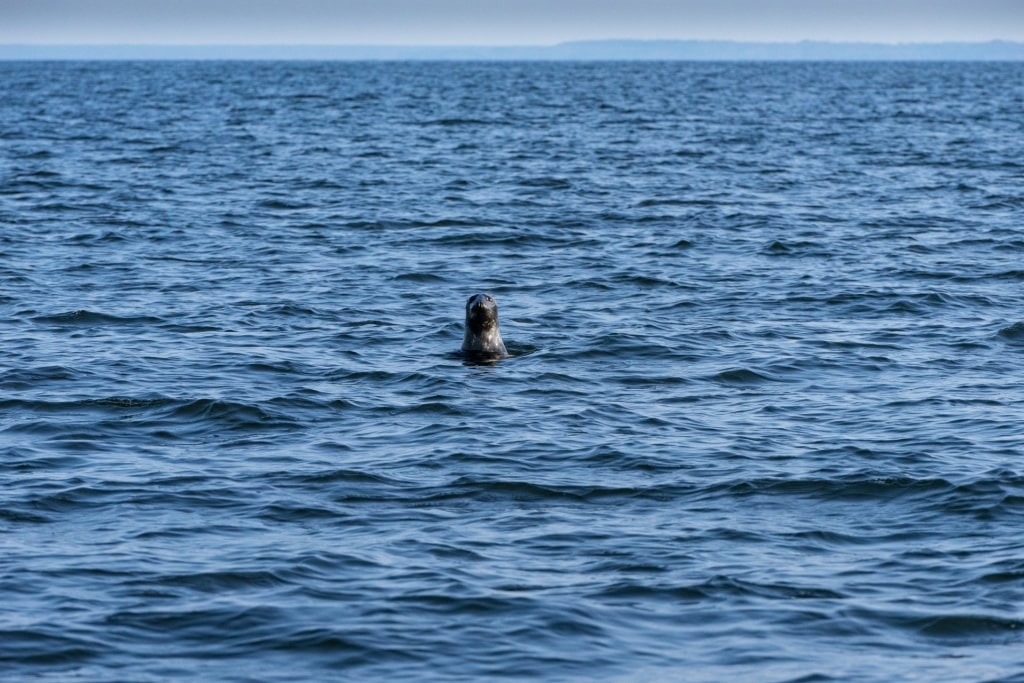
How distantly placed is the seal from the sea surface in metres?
0.32

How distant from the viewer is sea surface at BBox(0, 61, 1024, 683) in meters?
10.9

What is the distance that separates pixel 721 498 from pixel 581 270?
566 inches

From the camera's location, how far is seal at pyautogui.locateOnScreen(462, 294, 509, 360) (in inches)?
796

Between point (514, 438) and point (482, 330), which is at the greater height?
point (482, 330)

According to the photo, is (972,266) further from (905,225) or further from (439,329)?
(439,329)

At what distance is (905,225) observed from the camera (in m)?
34.4

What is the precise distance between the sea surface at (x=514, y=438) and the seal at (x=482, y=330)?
1.04 feet

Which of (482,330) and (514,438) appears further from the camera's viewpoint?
(482,330)

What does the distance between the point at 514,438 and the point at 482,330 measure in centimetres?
436

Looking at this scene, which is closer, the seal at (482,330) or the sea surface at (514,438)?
the sea surface at (514,438)

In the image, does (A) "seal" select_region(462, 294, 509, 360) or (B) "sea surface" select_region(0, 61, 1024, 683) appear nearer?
(B) "sea surface" select_region(0, 61, 1024, 683)

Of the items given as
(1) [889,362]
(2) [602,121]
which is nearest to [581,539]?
(1) [889,362]

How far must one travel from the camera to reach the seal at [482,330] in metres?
20.2

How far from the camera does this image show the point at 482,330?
20500 millimetres
